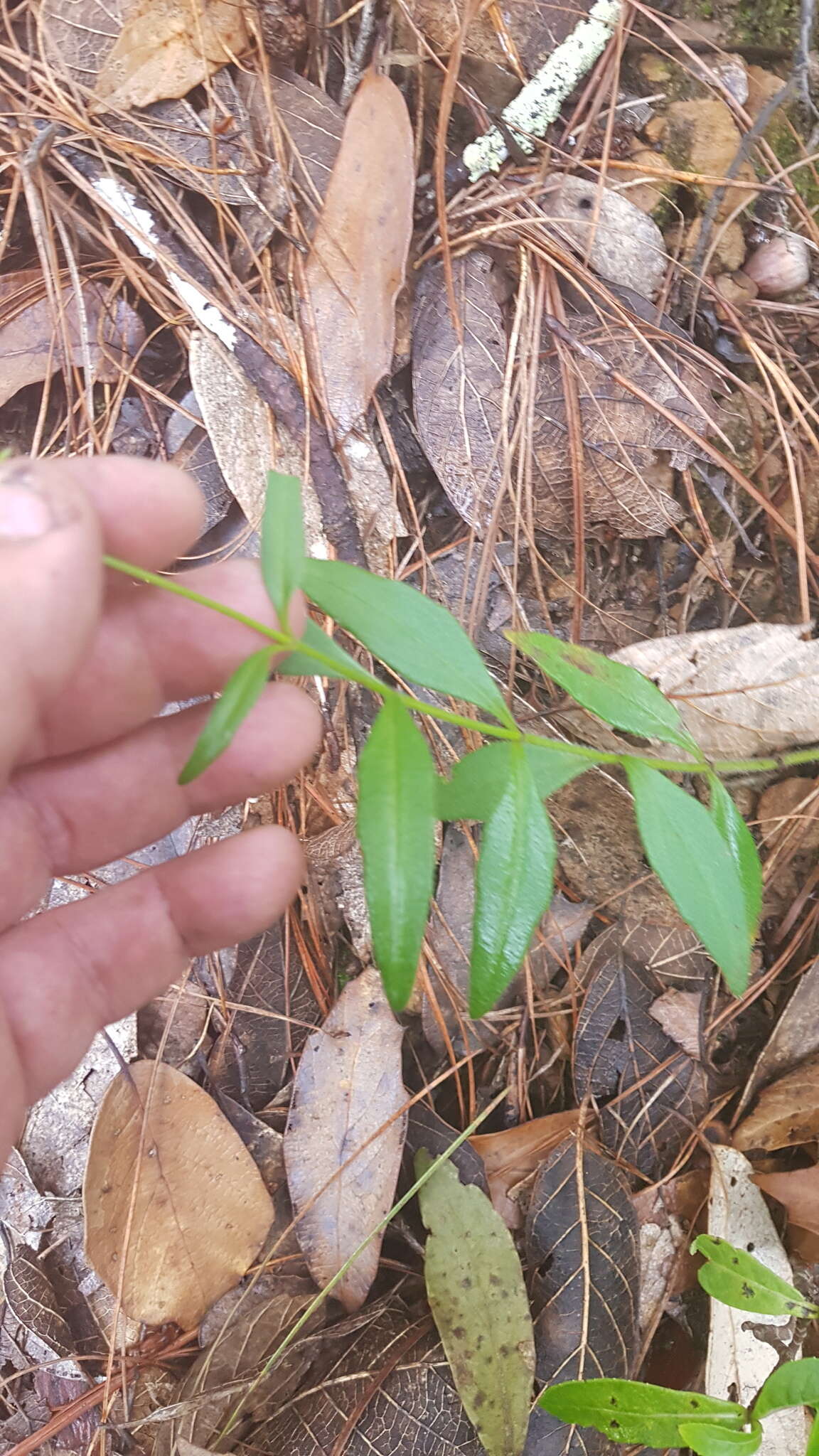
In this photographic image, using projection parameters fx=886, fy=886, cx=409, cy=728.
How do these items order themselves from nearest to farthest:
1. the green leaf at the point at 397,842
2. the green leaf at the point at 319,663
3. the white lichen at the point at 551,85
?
1. the green leaf at the point at 397,842
2. the green leaf at the point at 319,663
3. the white lichen at the point at 551,85

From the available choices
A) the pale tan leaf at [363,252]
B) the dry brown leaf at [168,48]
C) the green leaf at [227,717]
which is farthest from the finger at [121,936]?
the dry brown leaf at [168,48]

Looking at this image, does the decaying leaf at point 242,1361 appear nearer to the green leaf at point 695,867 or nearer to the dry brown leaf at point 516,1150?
the dry brown leaf at point 516,1150

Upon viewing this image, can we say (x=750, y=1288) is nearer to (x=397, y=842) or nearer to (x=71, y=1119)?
(x=397, y=842)

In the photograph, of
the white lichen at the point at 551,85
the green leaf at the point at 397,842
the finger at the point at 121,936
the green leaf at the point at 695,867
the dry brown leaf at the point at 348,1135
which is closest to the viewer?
the green leaf at the point at 397,842

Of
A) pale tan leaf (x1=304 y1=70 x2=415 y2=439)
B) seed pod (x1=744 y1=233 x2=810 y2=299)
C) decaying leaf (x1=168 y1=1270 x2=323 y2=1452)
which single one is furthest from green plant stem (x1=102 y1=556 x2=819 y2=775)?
decaying leaf (x1=168 y1=1270 x2=323 y2=1452)

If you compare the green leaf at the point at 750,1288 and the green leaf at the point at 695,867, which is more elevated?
the green leaf at the point at 695,867

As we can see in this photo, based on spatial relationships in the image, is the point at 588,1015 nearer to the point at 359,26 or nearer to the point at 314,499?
the point at 314,499

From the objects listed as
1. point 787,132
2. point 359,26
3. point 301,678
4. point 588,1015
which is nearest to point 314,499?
point 301,678

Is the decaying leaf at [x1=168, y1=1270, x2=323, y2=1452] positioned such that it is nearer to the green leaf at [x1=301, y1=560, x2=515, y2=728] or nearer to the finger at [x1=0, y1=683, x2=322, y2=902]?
the finger at [x1=0, y1=683, x2=322, y2=902]
